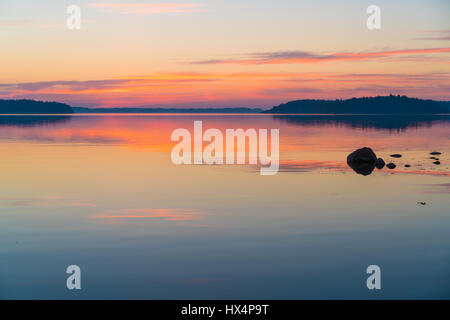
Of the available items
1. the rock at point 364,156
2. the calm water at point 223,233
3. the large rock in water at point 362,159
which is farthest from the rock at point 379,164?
the calm water at point 223,233

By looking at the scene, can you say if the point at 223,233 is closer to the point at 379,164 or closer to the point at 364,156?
the point at 379,164

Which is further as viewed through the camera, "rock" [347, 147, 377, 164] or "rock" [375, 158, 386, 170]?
"rock" [347, 147, 377, 164]

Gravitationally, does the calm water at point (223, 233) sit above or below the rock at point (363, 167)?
below

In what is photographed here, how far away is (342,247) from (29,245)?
8.74 meters

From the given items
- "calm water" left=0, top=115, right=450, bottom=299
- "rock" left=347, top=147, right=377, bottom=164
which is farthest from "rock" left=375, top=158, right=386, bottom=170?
"calm water" left=0, top=115, right=450, bottom=299

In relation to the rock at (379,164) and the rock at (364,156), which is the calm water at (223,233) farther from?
the rock at (364,156)

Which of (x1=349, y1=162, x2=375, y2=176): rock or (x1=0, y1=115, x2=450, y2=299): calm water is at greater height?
(x1=349, y1=162, x2=375, y2=176): rock

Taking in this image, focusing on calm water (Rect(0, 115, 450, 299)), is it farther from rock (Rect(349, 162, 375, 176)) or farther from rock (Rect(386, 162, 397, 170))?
rock (Rect(386, 162, 397, 170))

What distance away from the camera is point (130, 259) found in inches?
541

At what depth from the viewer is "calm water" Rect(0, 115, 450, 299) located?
39.5 feet

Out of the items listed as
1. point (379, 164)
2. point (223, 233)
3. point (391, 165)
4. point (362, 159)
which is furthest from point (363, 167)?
point (223, 233)

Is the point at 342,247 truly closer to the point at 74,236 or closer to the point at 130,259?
the point at 130,259

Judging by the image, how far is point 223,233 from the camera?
16.5 metres

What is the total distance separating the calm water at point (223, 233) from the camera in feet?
39.5
